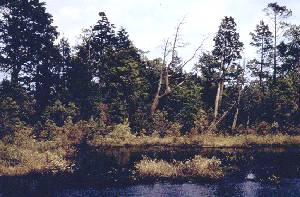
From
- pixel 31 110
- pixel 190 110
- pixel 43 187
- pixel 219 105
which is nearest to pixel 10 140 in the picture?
pixel 43 187

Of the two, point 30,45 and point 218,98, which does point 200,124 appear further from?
point 30,45

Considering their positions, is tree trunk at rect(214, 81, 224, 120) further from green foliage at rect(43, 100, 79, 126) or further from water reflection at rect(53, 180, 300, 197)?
water reflection at rect(53, 180, 300, 197)

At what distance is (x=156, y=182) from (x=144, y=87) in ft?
106

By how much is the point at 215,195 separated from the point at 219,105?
3770cm

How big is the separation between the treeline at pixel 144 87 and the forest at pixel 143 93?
0.13m

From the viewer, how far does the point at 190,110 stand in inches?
2088

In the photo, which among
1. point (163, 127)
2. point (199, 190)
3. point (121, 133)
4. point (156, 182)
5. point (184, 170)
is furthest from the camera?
point (163, 127)

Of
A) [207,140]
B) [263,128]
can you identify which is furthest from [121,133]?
[263,128]

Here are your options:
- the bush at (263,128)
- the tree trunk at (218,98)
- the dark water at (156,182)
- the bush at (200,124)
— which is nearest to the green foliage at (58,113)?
the bush at (200,124)

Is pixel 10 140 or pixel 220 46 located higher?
pixel 220 46

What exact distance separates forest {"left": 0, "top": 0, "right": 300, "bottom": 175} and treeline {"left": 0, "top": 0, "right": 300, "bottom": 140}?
13cm

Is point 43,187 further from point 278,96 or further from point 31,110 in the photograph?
point 278,96

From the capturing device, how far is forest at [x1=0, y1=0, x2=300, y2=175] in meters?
46.7

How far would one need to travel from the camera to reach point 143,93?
183 feet
